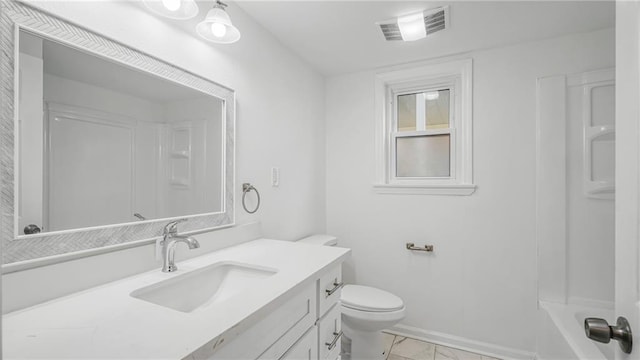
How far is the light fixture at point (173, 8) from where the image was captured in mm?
1148

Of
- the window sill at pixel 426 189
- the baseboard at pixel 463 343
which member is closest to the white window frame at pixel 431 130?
the window sill at pixel 426 189

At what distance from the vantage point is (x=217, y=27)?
4.51 feet


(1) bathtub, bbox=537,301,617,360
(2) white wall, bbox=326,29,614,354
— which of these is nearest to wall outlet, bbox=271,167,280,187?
(2) white wall, bbox=326,29,614,354

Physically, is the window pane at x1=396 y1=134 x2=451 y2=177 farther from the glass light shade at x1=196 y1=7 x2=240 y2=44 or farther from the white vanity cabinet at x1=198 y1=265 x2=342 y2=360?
the glass light shade at x1=196 y1=7 x2=240 y2=44

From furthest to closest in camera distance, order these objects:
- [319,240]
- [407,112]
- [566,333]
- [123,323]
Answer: [407,112] → [319,240] → [566,333] → [123,323]

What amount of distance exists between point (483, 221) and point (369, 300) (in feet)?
3.36

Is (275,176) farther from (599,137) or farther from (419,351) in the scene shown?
(599,137)

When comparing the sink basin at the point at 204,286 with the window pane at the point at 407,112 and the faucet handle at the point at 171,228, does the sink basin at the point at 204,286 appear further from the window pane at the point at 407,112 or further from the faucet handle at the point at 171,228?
Answer: the window pane at the point at 407,112

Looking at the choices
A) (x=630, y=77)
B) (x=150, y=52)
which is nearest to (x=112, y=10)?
(x=150, y=52)

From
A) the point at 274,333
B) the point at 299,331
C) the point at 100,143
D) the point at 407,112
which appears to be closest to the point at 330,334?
the point at 299,331

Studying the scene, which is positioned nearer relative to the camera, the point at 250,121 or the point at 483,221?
the point at 250,121

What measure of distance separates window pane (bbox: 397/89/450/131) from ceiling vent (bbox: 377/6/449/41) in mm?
657

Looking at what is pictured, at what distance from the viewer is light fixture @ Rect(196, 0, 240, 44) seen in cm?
131

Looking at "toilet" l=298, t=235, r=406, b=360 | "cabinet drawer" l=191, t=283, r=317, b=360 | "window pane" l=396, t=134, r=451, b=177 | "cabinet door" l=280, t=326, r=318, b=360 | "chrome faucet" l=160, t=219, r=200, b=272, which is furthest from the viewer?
"window pane" l=396, t=134, r=451, b=177
